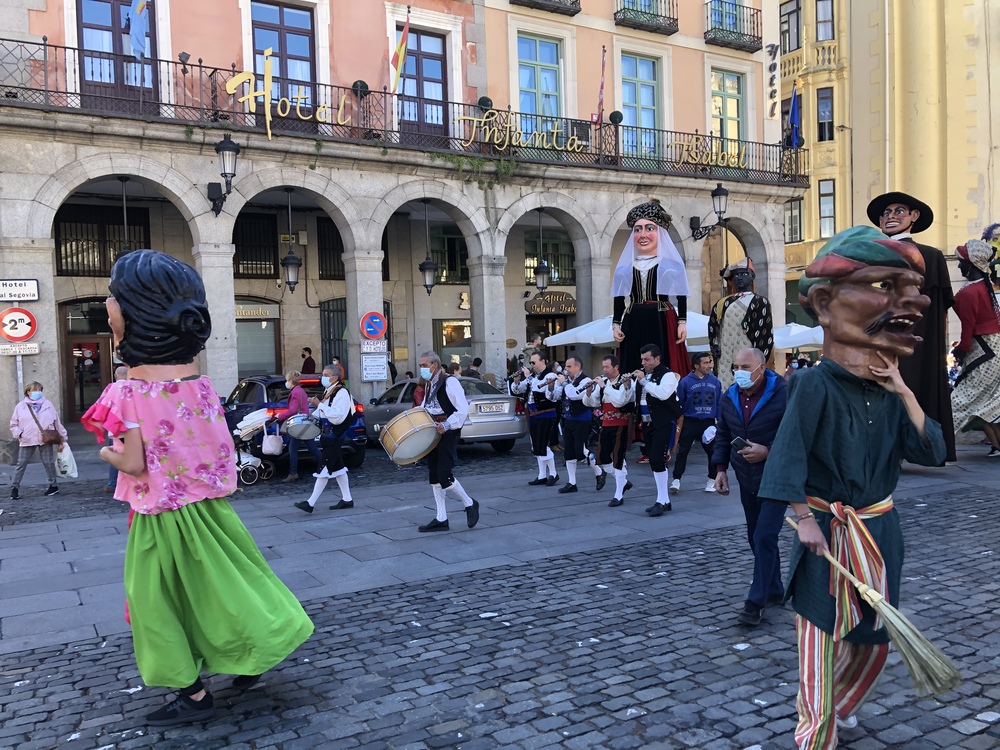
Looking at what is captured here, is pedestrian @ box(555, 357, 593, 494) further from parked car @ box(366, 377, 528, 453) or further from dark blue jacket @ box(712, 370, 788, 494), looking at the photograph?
dark blue jacket @ box(712, 370, 788, 494)

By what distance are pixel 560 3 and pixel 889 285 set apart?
20497 mm

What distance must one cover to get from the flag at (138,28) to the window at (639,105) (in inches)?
480

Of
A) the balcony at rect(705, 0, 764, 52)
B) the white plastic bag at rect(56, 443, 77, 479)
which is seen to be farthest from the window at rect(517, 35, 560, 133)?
the white plastic bag at rect(56, 443, 77, 479)

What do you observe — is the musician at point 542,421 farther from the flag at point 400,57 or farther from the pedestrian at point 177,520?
the flag at point 400,57

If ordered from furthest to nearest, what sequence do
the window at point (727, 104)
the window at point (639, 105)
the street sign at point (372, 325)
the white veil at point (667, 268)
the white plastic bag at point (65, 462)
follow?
the window at point (727, 104) < the window at point (639, 105) < the street sign at point (372, 325) < the white plastic bag at point (65, 462) < the white veil at point (667, 268)

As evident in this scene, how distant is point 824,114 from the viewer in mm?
33500

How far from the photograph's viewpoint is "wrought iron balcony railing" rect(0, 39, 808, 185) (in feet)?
53.1

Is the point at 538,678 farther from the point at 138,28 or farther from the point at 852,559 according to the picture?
the point at 138,28

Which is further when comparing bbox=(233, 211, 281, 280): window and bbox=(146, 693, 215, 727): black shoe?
bbox=(233, 211, 281, 280): window

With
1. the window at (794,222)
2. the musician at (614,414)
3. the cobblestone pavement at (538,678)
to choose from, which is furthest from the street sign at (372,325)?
the window at (794,222)

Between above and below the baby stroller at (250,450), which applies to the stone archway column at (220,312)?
above

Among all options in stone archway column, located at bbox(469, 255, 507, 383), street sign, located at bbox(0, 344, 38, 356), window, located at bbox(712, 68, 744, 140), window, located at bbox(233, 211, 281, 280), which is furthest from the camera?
window, located at bbox(712, 68, 744, 140)

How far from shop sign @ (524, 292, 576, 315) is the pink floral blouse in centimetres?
2148

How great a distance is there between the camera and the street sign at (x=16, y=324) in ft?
50.2
